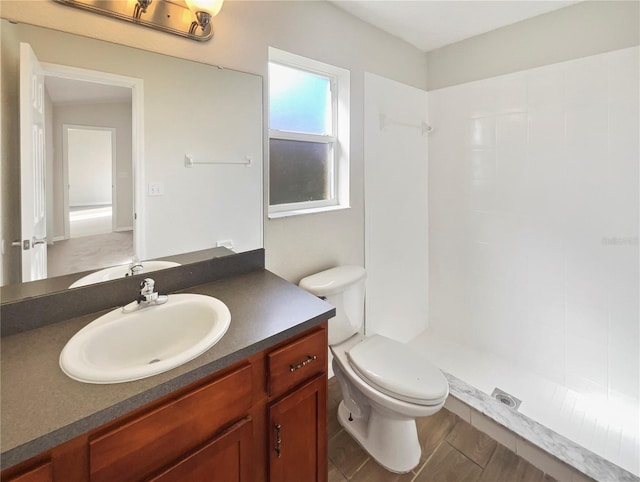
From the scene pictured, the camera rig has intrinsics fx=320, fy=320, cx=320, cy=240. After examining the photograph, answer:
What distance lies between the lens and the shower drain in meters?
1.84

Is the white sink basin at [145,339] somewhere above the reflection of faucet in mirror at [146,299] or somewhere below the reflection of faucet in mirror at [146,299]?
below

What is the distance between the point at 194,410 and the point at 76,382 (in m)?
0.26

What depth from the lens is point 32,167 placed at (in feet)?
3.34

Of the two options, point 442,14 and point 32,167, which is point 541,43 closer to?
point 442,14

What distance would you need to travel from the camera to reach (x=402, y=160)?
2291 millimetres

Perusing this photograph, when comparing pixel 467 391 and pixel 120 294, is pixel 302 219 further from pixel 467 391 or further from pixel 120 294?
pixel 467 391

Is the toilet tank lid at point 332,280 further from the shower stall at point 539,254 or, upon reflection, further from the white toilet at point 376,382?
the shower stall at point 539,254

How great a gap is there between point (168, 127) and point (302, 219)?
783mm

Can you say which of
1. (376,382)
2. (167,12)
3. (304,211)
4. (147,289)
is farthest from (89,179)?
(376,382)

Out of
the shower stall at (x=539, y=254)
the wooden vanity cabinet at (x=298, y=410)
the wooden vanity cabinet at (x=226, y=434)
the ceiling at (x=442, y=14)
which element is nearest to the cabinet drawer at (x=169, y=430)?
the wooden vanity cabinet at (x=226, y=434)

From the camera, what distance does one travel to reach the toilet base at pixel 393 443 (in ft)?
4.84

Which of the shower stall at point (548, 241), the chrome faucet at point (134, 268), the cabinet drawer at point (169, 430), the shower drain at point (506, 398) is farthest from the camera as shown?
the shower drain at point (506, 398)

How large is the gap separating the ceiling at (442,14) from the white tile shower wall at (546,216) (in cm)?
32

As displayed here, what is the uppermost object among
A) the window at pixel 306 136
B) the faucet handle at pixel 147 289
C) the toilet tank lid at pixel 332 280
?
the window at pixel 306 136
